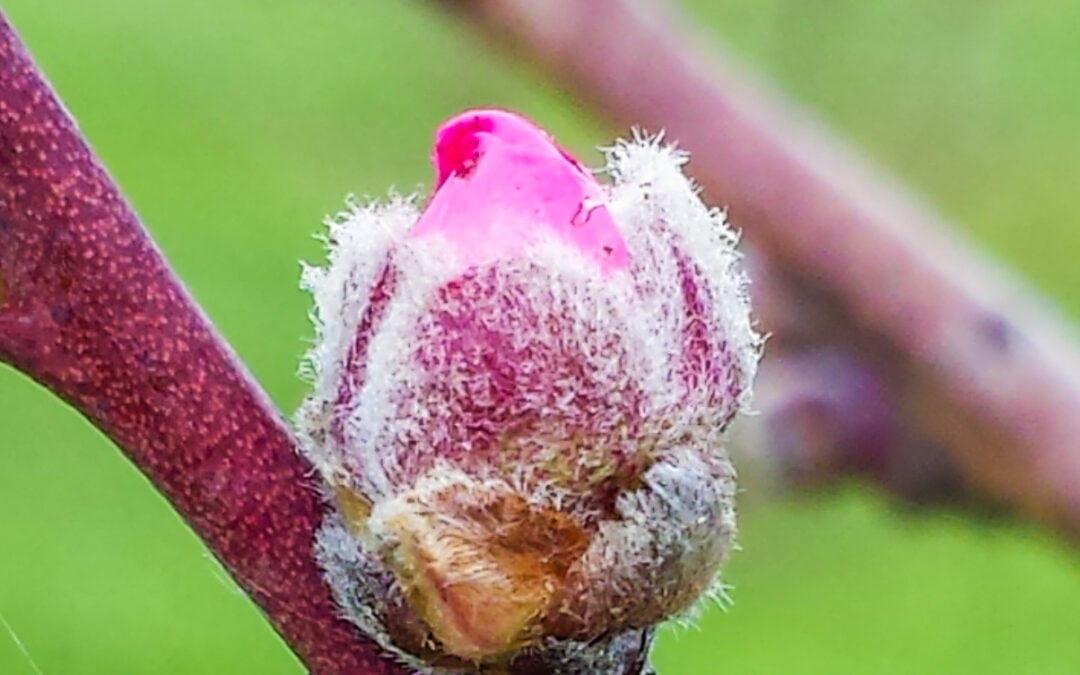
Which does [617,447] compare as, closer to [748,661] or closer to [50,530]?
[748,661]

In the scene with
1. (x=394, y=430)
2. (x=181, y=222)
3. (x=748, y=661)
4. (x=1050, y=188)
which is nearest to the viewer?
(x=394, y=430)

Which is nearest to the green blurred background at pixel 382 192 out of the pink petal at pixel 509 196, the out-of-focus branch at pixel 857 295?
the out-of-focus branch at pixel 857 295

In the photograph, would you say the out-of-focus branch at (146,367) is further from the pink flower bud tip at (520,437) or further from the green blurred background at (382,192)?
the green blurred background at (382,192)

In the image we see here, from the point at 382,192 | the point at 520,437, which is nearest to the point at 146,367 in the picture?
the point at 520,437

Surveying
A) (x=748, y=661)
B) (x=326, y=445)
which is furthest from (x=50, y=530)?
(x=326, y=445)

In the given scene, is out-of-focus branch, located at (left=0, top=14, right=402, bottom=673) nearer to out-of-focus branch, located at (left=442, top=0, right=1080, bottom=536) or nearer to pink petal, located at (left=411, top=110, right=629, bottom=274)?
pink petal, located at (left=411, top=110, right=629, bottom=274)

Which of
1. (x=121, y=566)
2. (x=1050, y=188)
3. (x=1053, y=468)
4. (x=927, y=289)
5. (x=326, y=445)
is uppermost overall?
(x=1050, y=188)

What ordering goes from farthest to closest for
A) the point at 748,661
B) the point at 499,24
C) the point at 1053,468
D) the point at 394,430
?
the point at 748,661 → the point at 499,24 → the point at 1053,468 → the point at 394,430

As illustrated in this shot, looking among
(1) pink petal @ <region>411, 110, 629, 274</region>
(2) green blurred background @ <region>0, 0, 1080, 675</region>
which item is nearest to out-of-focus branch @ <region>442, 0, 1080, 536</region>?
(2) green blurred background @ <region>0, 0, 1080, 675</region>
